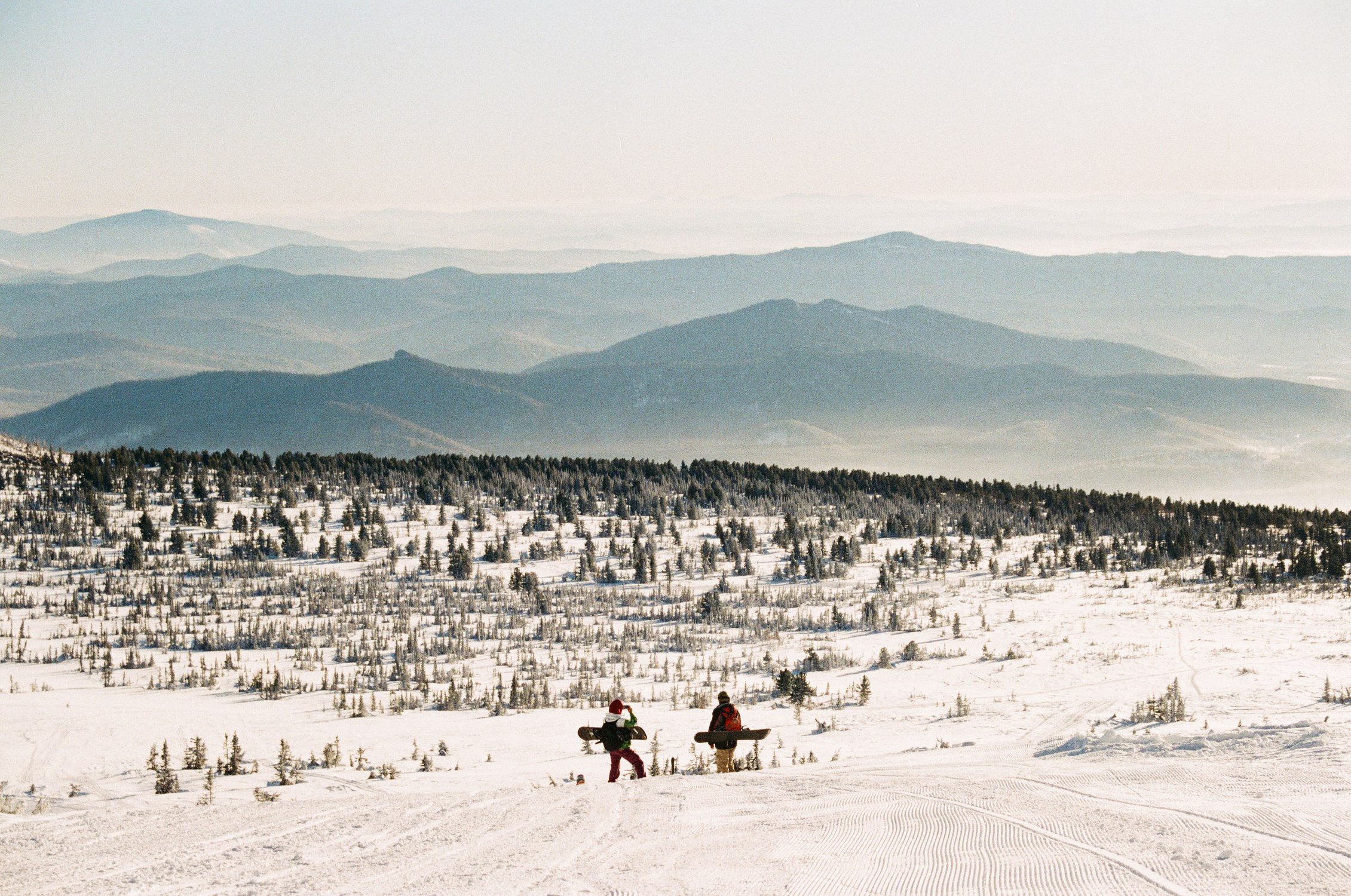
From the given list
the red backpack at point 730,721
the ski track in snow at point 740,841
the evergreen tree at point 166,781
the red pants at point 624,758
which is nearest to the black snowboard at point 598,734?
the red pants at point 624,758

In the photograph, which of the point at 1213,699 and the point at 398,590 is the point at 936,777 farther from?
the point at 398,590

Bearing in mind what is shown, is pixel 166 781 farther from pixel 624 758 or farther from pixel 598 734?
pixel 624 758

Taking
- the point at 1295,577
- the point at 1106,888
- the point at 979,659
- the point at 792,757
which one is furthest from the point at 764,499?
the point at 1106,888

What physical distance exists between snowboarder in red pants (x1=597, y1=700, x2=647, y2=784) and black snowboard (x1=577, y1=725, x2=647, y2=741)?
4cm

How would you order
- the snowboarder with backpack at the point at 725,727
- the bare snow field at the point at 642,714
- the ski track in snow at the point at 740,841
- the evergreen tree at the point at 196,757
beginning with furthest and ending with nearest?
1. the evergreen tree at the point at 196,757
2. the snowboarder with backpack at the point at 725,727
3. the bare snow field at the point at 642,714
4. the ski track in snow at the point at 740,841

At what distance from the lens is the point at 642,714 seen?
2070cm

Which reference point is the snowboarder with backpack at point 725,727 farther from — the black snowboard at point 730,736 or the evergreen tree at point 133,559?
→ the evergreen tree at point 133,559

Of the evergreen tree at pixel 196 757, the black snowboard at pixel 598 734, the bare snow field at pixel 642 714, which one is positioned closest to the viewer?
the bare snow field at pixel 642 714

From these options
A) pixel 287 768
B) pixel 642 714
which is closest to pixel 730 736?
pixel 642 714

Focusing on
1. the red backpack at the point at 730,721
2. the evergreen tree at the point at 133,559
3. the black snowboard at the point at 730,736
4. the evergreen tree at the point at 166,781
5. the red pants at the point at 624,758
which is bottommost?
the evergreen tree at the point at 166,781

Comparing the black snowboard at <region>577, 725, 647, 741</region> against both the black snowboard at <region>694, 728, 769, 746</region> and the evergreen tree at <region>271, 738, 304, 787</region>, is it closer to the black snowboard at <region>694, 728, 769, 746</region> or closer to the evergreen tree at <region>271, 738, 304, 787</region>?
the black snowboard at <region>694, 728, 769, 746</region>

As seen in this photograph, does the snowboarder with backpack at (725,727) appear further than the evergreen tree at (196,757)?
No

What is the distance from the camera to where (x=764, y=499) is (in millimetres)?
54531

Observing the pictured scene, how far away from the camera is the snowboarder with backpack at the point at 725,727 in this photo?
15508mm
